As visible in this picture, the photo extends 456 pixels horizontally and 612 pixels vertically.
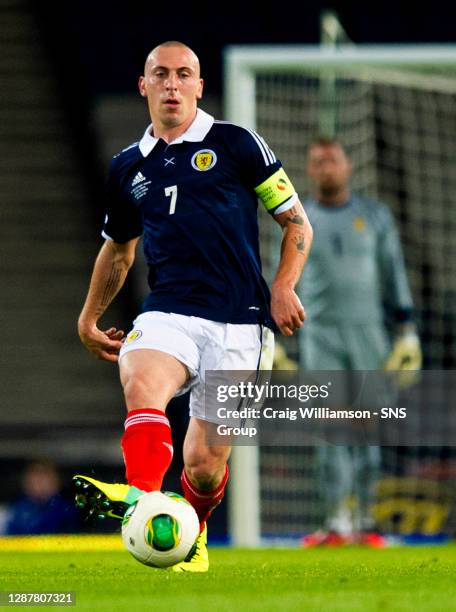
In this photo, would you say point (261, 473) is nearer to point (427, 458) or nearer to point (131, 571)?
point (427, 458)

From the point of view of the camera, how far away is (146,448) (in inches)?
198

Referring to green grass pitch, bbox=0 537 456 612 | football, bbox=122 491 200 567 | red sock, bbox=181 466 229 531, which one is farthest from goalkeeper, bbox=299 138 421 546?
football, bbox=122 491 200 567

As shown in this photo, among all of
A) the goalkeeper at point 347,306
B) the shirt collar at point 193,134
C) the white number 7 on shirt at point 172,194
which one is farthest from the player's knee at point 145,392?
the goalkeeper at point 347,306

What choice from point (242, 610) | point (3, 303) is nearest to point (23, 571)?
point (242, 610)

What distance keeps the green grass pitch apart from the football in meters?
0.11

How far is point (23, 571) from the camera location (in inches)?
227

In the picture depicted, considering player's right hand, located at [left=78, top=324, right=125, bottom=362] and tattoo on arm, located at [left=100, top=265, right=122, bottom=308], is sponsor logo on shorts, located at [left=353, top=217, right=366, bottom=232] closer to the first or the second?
tattoo on arm, located at [left=100, top=265, right=122, bottom=308]


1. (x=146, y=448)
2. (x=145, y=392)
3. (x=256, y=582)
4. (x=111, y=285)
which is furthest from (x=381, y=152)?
(x=256, y=582)

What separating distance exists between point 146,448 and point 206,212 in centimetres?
101

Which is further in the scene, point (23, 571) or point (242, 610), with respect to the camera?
point (23, 571)

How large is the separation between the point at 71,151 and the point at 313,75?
6562 millimetres

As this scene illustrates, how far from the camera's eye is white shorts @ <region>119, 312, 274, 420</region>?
5.34 metres

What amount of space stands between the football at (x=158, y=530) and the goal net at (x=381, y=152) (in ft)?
16.7

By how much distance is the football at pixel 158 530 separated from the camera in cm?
468
